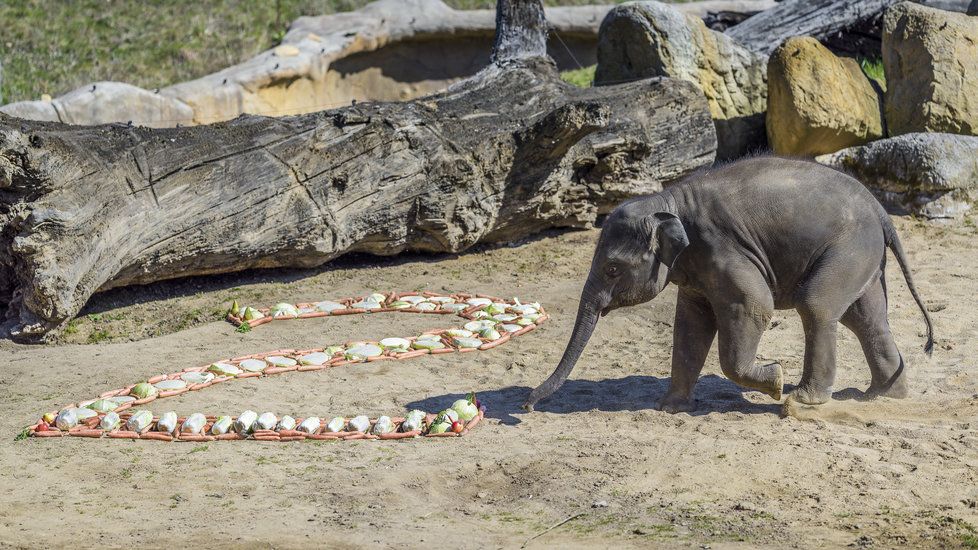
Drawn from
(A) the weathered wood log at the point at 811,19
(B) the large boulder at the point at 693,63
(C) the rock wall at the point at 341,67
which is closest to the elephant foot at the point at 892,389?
(B) the large boulder at the point at 693,63

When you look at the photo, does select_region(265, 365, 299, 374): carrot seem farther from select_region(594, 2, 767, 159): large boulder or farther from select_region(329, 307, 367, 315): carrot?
select_region(594, 2, 767, 159): large boulder

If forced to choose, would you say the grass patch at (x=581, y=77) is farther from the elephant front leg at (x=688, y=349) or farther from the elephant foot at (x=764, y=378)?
the elephant foot at (x=764, y=378)

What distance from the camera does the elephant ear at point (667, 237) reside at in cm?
670

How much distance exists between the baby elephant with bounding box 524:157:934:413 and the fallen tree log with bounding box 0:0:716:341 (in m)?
3.50

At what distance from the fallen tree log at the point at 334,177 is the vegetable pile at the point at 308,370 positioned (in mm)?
815

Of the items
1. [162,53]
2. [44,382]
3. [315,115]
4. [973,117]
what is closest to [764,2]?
[973,117]

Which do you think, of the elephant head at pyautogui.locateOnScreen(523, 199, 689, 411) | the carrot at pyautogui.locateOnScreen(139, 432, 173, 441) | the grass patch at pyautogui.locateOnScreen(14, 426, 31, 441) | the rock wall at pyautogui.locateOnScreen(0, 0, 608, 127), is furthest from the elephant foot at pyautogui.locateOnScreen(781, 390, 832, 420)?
the rock wall at pyautogui.locateOnScreen(0, 0, 608, 127)

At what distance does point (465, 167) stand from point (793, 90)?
423cm

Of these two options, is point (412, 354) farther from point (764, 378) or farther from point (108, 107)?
point (108, 107)

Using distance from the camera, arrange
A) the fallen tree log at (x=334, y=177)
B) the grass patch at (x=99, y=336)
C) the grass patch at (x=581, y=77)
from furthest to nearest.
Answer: the grass patch at (x=581, y=77), the grass patch at (x=99, y=336), the fallen tree log at (x=334, y=177)

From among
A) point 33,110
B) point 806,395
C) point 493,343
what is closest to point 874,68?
point 493,343

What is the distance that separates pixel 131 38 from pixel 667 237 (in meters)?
14.0

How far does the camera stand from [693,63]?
13492mm

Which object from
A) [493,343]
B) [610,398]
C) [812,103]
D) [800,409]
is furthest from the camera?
[812,103]
